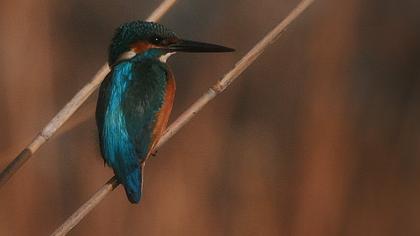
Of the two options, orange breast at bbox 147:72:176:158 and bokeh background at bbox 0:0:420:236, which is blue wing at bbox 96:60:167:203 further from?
bokeh background at bbox 0:0:420:236

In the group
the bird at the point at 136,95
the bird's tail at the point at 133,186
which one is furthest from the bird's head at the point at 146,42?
the bird's tail at the point at 133,186

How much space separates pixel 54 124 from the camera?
2.80m

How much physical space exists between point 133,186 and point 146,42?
501mm

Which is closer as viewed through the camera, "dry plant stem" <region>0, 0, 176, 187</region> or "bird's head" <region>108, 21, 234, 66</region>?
"dry plant stem" <region>0, 0, 176, 187</region>

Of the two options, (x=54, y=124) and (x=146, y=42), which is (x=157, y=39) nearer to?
(x=146, y=42)

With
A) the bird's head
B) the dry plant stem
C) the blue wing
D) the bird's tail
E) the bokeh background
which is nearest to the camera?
the dry plant stem

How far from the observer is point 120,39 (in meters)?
3.21

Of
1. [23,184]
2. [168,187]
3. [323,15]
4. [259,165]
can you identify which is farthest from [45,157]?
[323,15]

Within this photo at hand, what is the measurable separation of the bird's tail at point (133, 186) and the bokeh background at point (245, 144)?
864 millimetres

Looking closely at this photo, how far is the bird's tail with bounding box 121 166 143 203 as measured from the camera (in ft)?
9.52

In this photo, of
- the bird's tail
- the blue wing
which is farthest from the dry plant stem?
the bird's tail

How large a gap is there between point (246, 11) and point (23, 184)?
3.69 ft

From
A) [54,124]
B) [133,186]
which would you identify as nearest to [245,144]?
[133,186]

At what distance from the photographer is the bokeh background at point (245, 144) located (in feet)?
12.5
